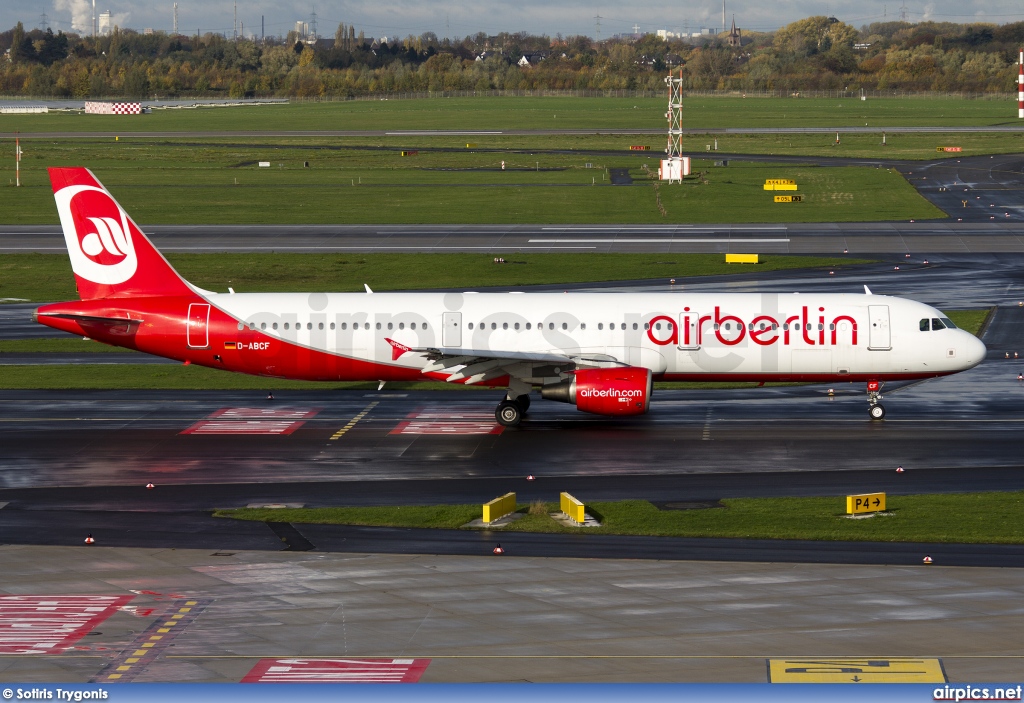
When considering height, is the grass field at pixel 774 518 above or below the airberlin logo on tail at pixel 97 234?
below

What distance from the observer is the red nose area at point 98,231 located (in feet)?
153

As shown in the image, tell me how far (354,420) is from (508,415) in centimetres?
621

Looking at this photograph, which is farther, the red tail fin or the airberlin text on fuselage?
the red tail fin

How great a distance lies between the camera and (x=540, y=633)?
26172mm

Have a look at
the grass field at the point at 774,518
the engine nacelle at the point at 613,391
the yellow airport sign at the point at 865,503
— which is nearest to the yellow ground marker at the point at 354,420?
the engine nacelle at the point at 613,391

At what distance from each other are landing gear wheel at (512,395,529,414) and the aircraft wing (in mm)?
1203

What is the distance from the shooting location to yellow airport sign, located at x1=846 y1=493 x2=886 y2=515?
34.5 metres

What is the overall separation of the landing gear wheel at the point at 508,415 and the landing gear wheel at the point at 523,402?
0.40 m

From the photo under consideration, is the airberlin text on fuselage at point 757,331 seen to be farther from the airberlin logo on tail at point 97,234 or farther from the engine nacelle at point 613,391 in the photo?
the airberlin logo on tail at point 97,234

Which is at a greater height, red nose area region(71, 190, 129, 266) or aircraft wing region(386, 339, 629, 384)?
red nose area region(71, 190, 129, 266)

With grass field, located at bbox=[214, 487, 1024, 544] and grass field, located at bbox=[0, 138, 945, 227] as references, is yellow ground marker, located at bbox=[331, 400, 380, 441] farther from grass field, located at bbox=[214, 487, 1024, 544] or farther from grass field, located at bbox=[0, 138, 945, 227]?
grass field, located at bbox=[0, 138, 945, 227]

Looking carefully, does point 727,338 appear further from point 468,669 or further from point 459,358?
point 468,669

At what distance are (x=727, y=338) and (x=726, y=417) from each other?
140 inches
